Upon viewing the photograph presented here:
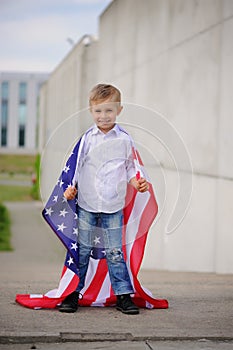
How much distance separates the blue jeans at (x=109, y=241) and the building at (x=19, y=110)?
76429 mm

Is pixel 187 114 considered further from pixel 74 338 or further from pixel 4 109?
pixel 4 109

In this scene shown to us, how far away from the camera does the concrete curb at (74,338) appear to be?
15.8 ft

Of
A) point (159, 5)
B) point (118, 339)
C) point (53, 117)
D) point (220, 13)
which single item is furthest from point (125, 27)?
point (53, 117)

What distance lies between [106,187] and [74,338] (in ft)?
3.66

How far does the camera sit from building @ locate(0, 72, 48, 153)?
82.9 meters

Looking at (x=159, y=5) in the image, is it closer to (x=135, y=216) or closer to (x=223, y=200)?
(x=223, y=200)

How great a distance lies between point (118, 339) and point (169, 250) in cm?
627

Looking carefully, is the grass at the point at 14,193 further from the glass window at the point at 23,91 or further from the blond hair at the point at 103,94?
the glass window at the point at 23,91

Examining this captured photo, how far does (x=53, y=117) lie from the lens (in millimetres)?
30781

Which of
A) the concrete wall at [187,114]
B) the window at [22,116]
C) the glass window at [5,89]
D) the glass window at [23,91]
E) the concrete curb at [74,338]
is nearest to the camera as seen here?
the concrete curb at [74,338]

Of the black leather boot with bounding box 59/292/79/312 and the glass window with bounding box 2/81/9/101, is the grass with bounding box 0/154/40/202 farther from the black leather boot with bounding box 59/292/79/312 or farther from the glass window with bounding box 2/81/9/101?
the black leather boot with bounding box 59/292/79/312

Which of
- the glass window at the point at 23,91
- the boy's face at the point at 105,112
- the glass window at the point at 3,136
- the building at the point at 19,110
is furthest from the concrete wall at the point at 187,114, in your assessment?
the glass window at the point at 3,136

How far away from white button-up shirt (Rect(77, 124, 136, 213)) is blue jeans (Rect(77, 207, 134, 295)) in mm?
66

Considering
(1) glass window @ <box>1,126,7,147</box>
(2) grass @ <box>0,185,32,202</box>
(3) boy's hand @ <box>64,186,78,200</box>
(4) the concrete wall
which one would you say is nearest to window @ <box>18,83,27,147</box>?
(1) glass window @ <box>1,126,7,147</box>
